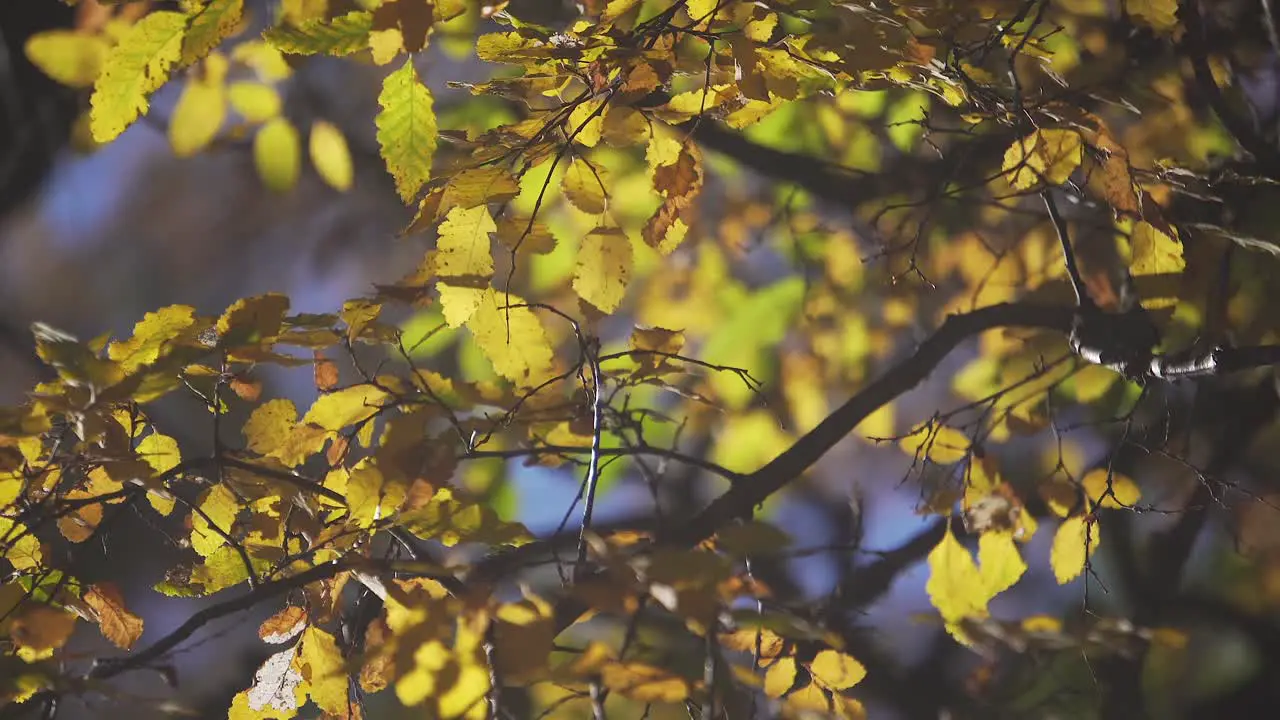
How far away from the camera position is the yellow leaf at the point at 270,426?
3.05ft

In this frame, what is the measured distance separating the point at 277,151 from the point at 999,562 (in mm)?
1806

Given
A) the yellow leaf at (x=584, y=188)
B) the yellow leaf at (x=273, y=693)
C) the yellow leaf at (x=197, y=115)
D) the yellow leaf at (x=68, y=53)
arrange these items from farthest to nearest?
the yellow leaf at (x=197, y=115), the yellow leaf at (x=68, y=53), the yellow leaf at (x=584, y=188), the yellow leaf at (x=273, y=693)

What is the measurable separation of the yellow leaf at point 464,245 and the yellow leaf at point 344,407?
6.7 inches

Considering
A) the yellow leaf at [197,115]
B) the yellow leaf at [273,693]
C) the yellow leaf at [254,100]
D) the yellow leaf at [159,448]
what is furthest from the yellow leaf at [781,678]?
the yellow leaf at [254,100]

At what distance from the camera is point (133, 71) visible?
75cm

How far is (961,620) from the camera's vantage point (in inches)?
29.8

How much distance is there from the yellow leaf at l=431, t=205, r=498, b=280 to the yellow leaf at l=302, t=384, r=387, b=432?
0.56 ft

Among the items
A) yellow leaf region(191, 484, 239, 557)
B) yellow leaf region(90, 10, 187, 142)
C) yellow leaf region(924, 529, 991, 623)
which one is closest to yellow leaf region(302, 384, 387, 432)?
yellow leaf region(191, 484, 239, 557)

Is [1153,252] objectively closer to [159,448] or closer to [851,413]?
[851,413]

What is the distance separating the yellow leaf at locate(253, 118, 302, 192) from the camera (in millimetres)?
2100

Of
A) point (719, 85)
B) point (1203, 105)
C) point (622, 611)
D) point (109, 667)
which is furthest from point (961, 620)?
point (1203, 105)

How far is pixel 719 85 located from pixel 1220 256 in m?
0.84

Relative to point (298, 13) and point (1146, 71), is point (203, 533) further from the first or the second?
point (1146, 71)

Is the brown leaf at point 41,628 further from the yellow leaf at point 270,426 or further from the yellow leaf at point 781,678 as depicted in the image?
the yellow leaf at point 781,678
